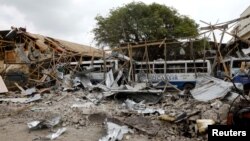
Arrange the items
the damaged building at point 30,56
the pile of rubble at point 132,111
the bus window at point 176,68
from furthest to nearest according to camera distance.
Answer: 1. the damaged building at point 30,56
2. the bus window at point 176,68
3. the pile of rubble at point 132,111

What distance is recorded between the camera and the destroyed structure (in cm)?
715

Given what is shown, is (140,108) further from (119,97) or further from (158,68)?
(158,68)

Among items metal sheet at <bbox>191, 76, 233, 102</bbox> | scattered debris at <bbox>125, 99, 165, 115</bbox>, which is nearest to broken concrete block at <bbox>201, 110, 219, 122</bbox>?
scattered debris at <bbox>125, 99, 165, 115</bbox>

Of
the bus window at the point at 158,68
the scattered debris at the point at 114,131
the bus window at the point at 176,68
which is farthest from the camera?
the bus window at the point at 158,68

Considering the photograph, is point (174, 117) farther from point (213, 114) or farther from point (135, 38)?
point (135, 38)

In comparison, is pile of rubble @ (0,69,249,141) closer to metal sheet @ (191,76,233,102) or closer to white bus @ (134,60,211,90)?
Answer: metal sheet @ (191,76,233,102)

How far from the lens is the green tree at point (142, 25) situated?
83.4 feet

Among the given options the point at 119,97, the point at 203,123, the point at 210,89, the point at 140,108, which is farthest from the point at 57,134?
the point at 210,89

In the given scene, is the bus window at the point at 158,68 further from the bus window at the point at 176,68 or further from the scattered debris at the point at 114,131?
the scattered debris at the point at 114,131

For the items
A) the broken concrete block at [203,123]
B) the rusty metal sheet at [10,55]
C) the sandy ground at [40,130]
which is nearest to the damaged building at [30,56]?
the rusty metal sheet at [10,55]

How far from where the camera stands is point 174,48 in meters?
22.0

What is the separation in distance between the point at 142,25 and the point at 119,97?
14483 mm

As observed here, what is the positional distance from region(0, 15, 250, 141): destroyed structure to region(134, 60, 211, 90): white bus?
0.05 metres

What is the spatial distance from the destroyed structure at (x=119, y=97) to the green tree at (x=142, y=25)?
293cm
